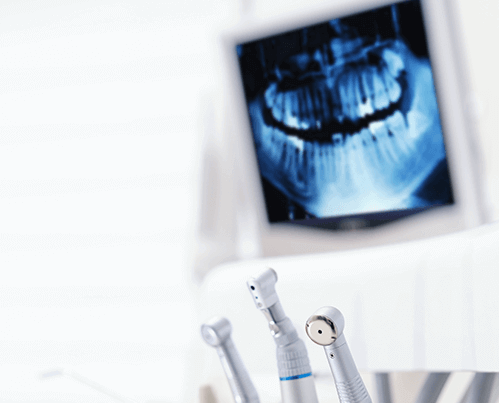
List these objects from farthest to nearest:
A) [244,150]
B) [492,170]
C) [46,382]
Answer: [46,382], [244,150], [492,170]

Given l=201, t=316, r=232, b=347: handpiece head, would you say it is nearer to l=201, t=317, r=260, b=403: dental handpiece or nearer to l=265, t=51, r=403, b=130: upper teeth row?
l=201, t=317, r=260, b=403: dental handpiece

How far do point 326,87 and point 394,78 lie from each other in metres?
0.07

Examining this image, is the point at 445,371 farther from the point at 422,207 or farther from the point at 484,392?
the point at 422,207

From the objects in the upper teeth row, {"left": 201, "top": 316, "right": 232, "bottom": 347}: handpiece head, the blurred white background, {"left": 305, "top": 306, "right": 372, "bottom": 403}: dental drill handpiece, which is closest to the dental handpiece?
{"left": 201, "top": 316, "right": 232, "bottom": 347}: handpiece head

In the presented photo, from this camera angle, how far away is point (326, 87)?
0.56 meters

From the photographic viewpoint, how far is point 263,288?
38 cm

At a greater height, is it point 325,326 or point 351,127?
point 351,127

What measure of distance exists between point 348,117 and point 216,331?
0.26m

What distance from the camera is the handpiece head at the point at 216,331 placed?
17.4 inches

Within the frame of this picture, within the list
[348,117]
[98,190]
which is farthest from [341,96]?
[98,190]

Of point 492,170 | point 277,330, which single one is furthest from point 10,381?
point 492,170

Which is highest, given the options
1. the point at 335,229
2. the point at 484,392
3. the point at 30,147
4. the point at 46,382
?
the point at 30,147

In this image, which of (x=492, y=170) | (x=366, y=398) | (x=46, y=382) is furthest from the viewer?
(x=46, y=382)

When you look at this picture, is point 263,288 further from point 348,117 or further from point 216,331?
point 348,117
